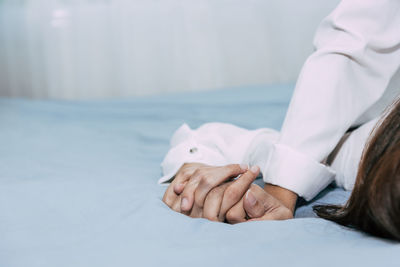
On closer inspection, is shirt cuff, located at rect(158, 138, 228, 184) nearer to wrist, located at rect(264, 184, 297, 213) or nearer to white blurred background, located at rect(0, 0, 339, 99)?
wrist, located at rect(264, 184, 297, 213)

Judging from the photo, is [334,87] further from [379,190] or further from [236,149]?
[379,190]

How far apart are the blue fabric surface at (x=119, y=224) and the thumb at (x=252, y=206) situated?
7cm

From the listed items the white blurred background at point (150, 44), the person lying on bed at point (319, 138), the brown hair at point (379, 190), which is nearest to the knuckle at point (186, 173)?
the person lying on bed at point (319, 138)

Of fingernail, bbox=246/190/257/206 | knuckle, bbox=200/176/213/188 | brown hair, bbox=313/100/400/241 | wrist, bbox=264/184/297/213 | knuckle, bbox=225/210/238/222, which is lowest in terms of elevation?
wrist, bbox=264/184/297/213

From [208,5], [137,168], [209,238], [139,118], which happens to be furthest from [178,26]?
[209,238]

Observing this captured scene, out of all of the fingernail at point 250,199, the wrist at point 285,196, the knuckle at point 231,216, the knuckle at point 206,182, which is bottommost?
the wrist at point 285,196

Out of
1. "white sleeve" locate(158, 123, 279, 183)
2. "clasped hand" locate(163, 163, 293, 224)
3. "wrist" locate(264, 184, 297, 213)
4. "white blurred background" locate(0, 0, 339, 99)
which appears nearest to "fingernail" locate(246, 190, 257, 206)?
"clasped hand" locate(163, 163, 293, 224)

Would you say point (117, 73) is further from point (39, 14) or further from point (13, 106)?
point (13, 106)

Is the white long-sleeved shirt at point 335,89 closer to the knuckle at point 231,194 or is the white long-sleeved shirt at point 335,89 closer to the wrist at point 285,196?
the wrist at point 285,196

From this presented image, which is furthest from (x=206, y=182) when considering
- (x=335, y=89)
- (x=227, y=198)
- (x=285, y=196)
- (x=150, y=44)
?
(x=150, y=44)

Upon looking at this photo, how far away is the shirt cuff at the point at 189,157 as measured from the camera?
87 cm

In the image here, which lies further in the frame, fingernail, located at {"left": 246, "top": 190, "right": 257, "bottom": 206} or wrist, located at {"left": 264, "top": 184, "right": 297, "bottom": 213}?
wrist, located at {"left": 264, "top": 184, "right": 297, "bottom": 213}

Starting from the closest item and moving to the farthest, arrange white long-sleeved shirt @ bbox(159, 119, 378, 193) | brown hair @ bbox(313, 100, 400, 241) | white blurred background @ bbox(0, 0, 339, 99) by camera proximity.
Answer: brown hair @ bbox(313, 100, 400, 241), white long-sleeved shirt @ bbox(159, 119, 378, 193), white blurred background @ bbox(0, 0, 339, 99)

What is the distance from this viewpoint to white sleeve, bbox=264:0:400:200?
0.75 m
